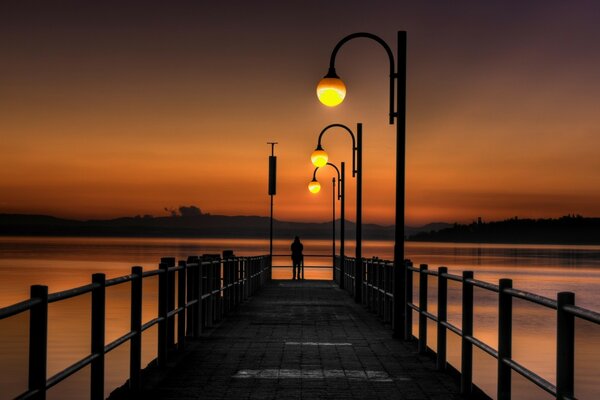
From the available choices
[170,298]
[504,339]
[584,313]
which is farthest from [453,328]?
[584,313]

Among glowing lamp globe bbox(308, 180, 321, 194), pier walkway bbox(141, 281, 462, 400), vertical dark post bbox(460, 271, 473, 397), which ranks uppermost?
glowing lamp globe bbox(308, 180, 321, 194)

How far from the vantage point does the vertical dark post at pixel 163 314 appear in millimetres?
10859

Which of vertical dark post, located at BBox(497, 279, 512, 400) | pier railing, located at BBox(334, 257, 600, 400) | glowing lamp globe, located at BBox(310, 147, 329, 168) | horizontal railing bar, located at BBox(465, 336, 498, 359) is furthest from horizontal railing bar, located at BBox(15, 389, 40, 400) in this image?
glowing lamp globe, located at BBox(310, 147, 329, 168)

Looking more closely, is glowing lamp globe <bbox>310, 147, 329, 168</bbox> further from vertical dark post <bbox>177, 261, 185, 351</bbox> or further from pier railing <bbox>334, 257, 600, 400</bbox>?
vertical dark post <bbox>177, 261, 185, 351</bbox>

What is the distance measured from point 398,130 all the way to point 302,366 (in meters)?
5.45

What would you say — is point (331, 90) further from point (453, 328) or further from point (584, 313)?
point (584, 313)

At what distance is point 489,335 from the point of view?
31.0 m

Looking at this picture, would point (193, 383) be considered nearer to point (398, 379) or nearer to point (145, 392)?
point (145, 392)

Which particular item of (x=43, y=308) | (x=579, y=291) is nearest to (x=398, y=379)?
(x=43, y=308)

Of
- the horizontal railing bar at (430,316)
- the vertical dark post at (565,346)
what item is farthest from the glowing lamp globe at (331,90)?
the vertical dark post at (565,346)

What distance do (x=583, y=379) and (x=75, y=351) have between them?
1382 centimetres

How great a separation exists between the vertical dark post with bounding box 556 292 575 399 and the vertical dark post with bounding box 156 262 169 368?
580cm

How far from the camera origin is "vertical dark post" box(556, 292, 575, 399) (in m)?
5.93

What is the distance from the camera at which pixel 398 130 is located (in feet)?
50.1
